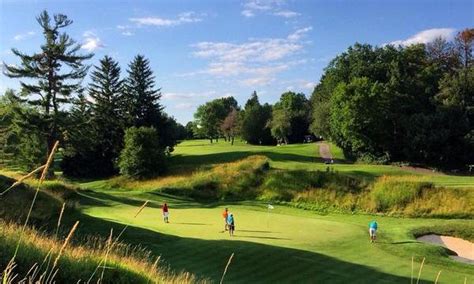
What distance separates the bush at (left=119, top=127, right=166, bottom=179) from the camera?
5512 centimetres

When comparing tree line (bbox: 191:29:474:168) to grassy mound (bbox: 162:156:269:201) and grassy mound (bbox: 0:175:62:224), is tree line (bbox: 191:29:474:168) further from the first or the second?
grassy mound (bbox: 0:175:62:224)

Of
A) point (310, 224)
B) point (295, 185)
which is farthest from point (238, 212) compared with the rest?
point (295, 185)

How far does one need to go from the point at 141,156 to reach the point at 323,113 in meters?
35.8

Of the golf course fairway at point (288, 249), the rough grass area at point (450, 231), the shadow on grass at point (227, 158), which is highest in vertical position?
the shadow on grass at point (227, 158)

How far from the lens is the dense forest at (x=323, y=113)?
5641cm

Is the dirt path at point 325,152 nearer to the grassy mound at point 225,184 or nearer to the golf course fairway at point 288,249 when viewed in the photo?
the grassy mound at point 225,184

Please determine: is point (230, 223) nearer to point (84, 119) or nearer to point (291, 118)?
point (84, 119)

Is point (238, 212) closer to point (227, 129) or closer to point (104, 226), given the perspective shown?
point (104, 226)

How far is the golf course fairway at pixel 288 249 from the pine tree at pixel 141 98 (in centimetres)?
4037

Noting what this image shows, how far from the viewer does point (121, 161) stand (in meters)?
56.6

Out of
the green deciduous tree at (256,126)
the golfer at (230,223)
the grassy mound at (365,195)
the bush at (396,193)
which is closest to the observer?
the golfer at (230,223)

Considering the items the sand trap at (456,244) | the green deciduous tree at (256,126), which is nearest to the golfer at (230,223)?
the sand trap at (456,244)

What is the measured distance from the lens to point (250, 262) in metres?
19.1

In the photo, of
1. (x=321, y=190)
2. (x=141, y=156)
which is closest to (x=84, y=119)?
(x=141, y=156)
